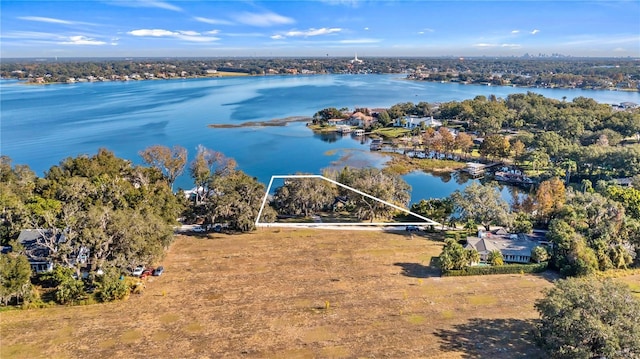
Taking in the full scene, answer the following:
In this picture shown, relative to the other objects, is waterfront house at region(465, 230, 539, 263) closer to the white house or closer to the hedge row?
the hedge row

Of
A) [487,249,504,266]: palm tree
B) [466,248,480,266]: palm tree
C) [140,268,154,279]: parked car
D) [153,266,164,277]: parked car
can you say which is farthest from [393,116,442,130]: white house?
[140,268,154,279]: parked car

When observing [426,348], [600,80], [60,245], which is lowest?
[426,348]

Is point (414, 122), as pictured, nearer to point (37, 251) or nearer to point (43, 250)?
point (43, 250)

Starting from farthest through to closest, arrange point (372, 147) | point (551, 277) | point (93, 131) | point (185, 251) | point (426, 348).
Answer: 1. point (93, 131)
2. point (372, 147)
3. point (185, 251)
4. point (551, 277)
5. point (426, 348)

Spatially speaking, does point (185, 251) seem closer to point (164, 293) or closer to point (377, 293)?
point (164, 293)

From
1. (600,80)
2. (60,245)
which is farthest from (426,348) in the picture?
(600,80)

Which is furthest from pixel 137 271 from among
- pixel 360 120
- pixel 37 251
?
pixel 360 120

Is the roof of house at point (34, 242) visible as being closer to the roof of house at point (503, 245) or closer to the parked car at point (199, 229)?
the parked car at point (199, 229)
